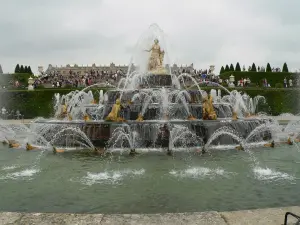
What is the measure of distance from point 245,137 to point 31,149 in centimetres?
841

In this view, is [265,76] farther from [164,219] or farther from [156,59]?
[164,219]

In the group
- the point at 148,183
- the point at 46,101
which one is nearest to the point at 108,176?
the point at 148,183

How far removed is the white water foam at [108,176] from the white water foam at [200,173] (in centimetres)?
92

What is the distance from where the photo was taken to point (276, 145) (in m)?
14.0

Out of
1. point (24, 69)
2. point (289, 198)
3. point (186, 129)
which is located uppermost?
point (24, 69)

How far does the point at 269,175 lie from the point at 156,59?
61.1 feet

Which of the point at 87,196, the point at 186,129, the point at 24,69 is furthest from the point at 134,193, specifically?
the point at 24,69

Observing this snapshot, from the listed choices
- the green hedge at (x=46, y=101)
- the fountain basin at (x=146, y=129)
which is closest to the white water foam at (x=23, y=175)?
the fountain basin at (x=146, y=129)

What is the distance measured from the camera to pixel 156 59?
86.6ft

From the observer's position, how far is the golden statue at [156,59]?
26.4 meters

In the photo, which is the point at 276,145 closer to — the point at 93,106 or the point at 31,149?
the point at 31,149

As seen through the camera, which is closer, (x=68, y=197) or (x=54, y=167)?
(x=68, y=197)

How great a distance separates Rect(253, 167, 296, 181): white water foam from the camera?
27.6ft

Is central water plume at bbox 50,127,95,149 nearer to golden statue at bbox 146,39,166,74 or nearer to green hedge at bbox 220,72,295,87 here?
golden statue at bbox 146,39,166,74
